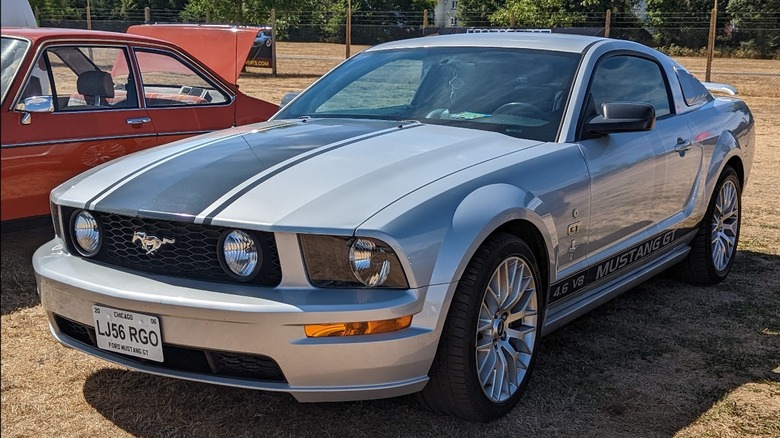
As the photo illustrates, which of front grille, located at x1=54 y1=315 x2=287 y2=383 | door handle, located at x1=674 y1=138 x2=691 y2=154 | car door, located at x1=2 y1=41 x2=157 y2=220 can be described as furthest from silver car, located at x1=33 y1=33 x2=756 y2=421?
car door, located at x1=2 y1=41 x2=157 y2=220

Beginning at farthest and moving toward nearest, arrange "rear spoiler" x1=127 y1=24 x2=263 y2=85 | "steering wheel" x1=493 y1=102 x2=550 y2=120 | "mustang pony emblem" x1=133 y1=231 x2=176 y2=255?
"rear spoiler" x1=127 y1=24 x2=263 y2=85 → "steering wheel" x1=493 y1=102 x2=550 y2=120 → "mustang pony emblem" x1=133 y1=231 x2=176 y2=255

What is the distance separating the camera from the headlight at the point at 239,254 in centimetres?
271

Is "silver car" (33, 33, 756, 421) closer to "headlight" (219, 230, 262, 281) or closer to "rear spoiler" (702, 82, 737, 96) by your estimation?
"headlight" (219, 230, 262, 281)

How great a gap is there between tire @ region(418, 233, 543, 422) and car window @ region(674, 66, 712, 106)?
2.22 meters

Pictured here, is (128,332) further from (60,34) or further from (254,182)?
(60,34)

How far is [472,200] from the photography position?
294 cm

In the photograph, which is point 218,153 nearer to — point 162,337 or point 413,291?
point 162,337

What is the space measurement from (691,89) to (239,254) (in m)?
3.38

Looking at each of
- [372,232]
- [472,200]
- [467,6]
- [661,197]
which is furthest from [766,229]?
[467,6]

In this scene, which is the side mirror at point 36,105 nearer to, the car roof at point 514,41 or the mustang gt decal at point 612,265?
the car roof at point 514,41

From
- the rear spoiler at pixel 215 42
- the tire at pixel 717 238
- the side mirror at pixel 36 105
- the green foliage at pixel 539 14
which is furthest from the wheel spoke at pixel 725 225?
the green foliage at pixel 539 14

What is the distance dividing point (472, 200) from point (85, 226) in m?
1.39

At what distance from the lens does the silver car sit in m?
2.66

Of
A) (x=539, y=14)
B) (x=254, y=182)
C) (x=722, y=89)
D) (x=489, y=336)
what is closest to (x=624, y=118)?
(x=489, y=336)
